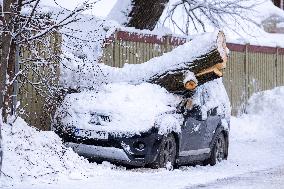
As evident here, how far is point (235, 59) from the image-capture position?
2125 centimetres

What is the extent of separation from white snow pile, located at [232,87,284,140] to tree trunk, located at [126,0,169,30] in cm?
377

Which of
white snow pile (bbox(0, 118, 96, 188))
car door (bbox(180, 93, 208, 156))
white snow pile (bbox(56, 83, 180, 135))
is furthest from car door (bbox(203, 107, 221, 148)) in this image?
white snow pile (bbox(0, 118, 96, 188))

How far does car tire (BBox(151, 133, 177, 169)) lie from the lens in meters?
10.9

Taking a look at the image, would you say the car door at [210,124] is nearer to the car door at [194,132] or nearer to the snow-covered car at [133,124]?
the car door at [194,132]

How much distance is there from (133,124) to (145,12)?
734cm

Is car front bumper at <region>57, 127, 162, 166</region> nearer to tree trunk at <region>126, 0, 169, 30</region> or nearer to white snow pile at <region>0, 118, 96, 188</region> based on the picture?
white snow pile at <region>0, 118, 96, 188</region>

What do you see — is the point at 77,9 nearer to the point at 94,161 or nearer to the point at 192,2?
the point at 94,161

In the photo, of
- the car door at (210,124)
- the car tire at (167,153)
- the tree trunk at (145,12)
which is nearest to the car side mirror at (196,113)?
the car door at (210,124)

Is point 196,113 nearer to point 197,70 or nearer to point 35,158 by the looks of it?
point 197,70

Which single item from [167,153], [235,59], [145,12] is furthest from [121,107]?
[235,59]

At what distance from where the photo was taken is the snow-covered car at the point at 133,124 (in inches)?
423

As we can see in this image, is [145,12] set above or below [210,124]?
above

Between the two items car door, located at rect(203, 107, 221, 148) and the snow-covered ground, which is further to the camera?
car door, located at rect(203, 107, 221, 148)

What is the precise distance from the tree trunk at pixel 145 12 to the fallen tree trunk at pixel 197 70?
18.9 feet
